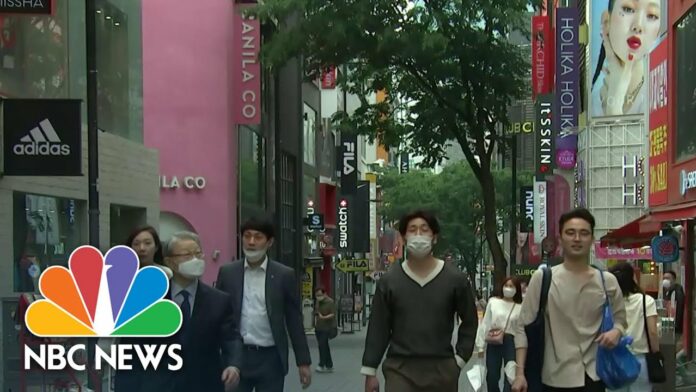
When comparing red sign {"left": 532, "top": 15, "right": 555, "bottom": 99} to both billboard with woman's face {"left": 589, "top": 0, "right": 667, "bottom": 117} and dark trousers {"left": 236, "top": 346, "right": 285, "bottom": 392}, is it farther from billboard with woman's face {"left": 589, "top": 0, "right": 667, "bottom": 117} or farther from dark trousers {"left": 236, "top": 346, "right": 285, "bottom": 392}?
dark trousers {"left": 236, "top": 346, "right": 285, "bottom": 392}

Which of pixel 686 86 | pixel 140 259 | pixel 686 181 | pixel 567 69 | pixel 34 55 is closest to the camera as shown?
pixel 140 259

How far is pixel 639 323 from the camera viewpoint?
9766 millimetres

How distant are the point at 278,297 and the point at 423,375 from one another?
4.79 ft

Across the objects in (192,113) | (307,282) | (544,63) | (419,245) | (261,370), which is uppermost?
(544,63)

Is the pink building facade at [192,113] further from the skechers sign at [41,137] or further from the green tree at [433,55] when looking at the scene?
the skechers sign at [41,137]

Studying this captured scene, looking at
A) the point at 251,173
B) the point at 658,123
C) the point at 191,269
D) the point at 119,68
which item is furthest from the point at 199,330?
the point at 251,173

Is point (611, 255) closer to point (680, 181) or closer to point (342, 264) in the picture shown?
point (342, 264)

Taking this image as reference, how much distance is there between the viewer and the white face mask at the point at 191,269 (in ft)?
25.1

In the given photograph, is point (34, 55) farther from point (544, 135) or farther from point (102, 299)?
point (544, 135)

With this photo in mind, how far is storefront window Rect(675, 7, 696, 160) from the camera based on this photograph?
821 inches

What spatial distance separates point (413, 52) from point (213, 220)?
9.94 m

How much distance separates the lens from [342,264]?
4619 cm

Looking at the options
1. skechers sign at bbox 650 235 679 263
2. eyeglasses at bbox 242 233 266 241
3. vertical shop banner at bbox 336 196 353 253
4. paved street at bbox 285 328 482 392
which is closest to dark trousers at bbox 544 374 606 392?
eyeglasses at bbox 242 233 266 241

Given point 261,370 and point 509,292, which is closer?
point 261,370
